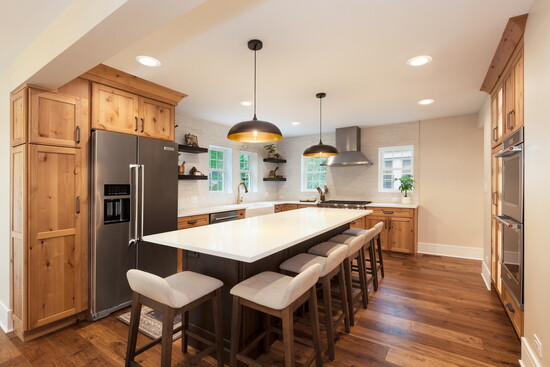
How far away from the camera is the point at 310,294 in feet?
5.81

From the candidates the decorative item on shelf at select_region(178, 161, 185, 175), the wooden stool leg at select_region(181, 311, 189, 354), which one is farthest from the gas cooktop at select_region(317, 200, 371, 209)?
the wooden stool leg at select_region(181, 311, 189, 354)

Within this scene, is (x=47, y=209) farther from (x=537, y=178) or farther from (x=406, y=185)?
(x=406, y=185)

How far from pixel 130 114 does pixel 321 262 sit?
2.51 meters

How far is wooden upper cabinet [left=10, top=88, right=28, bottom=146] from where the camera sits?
221 cm

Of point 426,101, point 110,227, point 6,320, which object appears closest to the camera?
point 6,320

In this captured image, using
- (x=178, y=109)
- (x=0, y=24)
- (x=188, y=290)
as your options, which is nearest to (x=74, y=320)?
(x=188, y=290)

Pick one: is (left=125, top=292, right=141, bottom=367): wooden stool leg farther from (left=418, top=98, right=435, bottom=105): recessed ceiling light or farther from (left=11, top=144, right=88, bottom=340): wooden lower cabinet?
(left=418, top=98, right=435, bottom=105): recessed ceiling light

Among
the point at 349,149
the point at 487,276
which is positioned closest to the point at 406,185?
the point at 349,149

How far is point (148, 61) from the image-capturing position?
2.55 metres

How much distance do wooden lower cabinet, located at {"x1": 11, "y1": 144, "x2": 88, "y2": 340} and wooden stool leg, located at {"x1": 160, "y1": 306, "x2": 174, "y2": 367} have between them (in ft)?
5.21

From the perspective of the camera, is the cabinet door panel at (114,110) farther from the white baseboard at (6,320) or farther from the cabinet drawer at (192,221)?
the white baseboard at (6,320)

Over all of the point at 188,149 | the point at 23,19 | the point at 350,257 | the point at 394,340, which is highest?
the point at 23,19

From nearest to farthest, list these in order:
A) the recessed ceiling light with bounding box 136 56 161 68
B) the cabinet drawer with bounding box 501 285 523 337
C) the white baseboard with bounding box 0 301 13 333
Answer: the cabinet drawer with bounding box 501 285 523 337 < the white baseboard with bounding box 0 301 13 333 < the recessed ceiling light with bounding box 136 56 161 68

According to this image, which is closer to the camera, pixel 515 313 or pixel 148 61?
pixel 515 313
